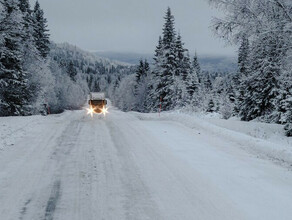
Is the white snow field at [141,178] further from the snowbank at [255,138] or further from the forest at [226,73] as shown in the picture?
the forest at [226,73]

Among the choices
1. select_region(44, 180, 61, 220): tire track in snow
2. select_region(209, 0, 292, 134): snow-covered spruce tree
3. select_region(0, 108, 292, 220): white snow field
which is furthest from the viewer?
select_region(209, 0, 292, 134): snow-covered spruce tree

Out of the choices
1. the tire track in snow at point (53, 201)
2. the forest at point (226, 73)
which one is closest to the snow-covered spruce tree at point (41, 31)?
the forest at point (226, 73)

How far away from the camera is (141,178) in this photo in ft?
22.1

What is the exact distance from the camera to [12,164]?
7.63 metres

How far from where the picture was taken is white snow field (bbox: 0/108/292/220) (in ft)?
16.6

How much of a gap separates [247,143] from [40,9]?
4399 centimetres

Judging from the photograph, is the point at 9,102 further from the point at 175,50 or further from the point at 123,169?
the point at 175,50

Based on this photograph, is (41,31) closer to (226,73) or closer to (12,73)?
(12,73)

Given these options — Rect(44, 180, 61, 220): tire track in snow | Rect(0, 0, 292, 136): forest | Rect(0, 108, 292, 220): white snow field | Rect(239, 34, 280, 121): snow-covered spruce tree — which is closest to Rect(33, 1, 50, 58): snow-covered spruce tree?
Rect(0, 0, 292, 136): forest

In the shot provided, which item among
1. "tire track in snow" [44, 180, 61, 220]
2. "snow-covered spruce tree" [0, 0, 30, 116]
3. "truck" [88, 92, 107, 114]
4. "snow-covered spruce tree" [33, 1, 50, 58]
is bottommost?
"tire track in snow" [44, 180, 61, 220]

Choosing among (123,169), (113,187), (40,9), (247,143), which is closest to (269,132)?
(247,143)

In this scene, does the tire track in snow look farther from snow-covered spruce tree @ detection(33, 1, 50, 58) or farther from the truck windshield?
snow-covered spruce tree @ detection(33, 1, 50, 58)

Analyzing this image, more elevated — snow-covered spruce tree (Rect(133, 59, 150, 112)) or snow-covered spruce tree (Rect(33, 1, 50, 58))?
snow-covered spruce tree (Rect(33, 1, 50, 58))

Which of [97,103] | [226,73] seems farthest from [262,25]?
[226,73]
